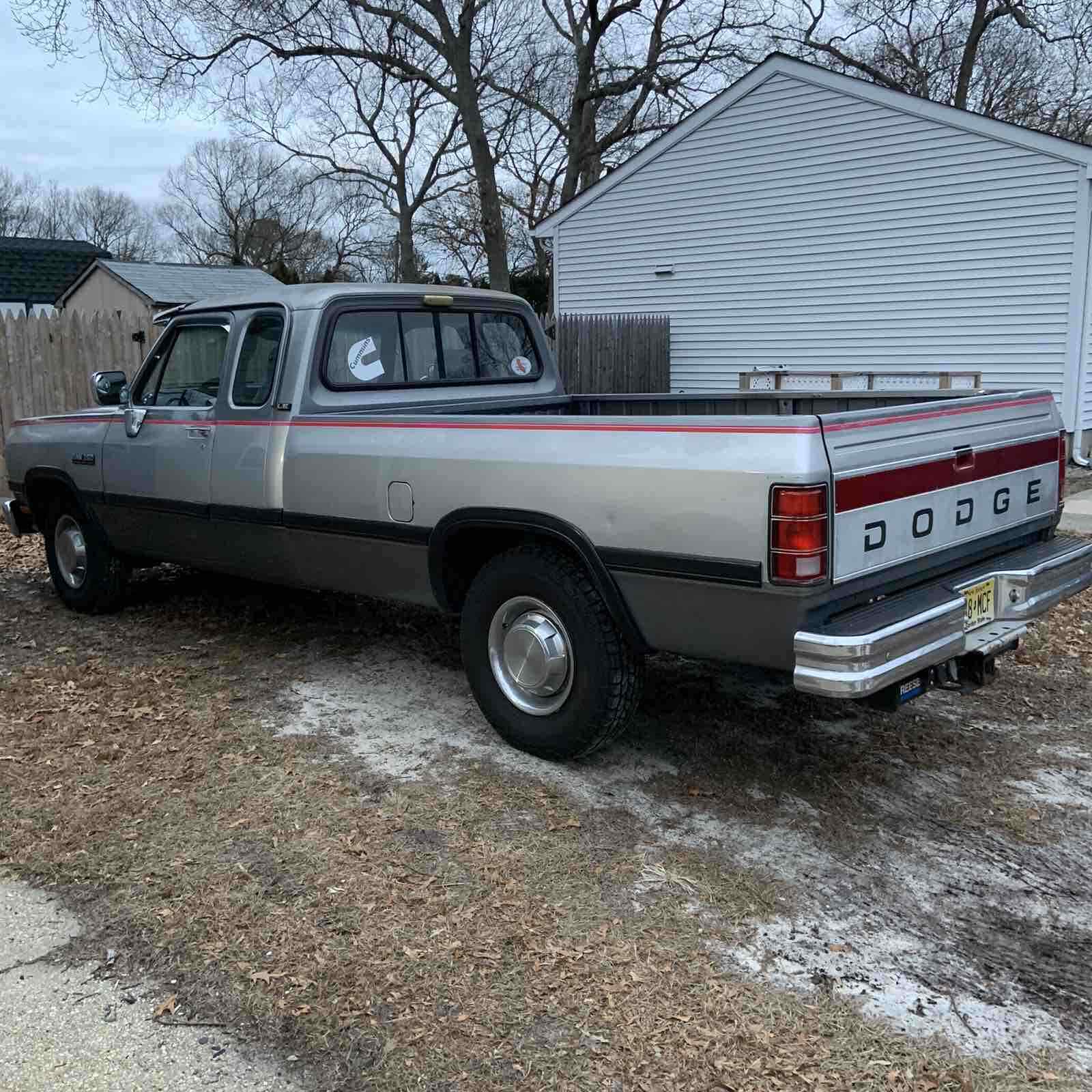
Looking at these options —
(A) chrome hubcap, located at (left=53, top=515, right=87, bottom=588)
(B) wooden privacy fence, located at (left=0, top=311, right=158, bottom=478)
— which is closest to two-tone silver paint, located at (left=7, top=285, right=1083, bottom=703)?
(A) chrome hubcap, located at (left=53, top=515, right=87, bottom=588)

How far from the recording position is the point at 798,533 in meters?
3.17

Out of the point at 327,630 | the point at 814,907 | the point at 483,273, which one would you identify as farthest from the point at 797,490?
the point at 483,273

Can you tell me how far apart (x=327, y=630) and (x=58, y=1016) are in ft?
11.8

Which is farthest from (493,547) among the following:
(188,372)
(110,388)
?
(110,388)

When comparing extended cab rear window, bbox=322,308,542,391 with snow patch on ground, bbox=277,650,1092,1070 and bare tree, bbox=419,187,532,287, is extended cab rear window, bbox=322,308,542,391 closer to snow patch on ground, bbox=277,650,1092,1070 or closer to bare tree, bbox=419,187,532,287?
snow patch on ground, bbox=277,650,1092,1070

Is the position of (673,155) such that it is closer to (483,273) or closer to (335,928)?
(335,928)

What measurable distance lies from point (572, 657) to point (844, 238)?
12506mm

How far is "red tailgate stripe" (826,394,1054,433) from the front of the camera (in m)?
3.25

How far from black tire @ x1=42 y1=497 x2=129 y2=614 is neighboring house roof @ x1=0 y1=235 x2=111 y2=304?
83.6ft

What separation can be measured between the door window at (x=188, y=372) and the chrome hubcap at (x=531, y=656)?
2.16m

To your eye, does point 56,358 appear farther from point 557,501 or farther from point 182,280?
point 182,280

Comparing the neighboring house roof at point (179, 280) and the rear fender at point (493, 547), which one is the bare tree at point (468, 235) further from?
the rear fender at point (493, 547)

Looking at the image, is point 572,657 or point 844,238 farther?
point 844,238

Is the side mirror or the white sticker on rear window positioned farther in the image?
the side mirror
